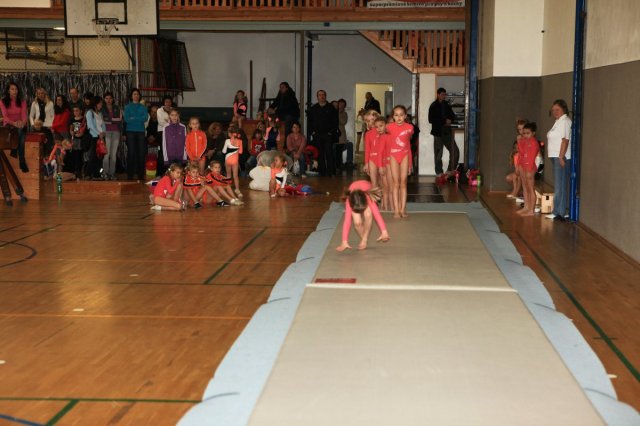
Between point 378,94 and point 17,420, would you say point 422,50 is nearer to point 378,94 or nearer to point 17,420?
point 378,94

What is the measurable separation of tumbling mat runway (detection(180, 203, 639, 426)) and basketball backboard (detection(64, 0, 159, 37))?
1044cm

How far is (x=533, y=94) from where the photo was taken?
1494 cm

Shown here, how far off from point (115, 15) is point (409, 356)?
43.8 ft

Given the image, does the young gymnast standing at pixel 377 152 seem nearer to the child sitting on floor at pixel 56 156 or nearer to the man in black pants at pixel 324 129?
the man in black pants at pixel 324 129

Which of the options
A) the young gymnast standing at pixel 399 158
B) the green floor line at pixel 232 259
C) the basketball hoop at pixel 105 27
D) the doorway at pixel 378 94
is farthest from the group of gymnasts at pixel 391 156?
the doorway at pixel 378 94

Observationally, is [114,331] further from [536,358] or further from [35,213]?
[35,213]

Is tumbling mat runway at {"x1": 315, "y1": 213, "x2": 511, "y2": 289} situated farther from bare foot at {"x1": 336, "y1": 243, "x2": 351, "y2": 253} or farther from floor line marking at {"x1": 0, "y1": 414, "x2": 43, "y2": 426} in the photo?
floor line marking at {"x1": 0, "y1": 414, "x2": 43, "y2": 426}

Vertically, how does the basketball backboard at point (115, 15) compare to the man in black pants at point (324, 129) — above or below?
above

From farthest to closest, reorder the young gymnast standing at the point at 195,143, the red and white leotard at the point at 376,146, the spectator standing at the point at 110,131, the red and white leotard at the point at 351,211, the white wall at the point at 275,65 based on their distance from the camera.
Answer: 1. the white wall at the point at 275,65
2. the spectator standing at the point at 110,131
3. the young gymnast standing at the point at 195,143
4. the red and white leotard at the point at 376,146
5. the red and white leotard at the point at 351,211

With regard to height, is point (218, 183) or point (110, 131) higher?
point (110, 131)

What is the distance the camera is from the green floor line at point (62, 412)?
13.6ft

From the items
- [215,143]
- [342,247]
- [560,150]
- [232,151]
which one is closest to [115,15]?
[215,143]

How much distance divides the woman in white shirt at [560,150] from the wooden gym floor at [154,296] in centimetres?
37

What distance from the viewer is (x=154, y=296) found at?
6.93 metres
